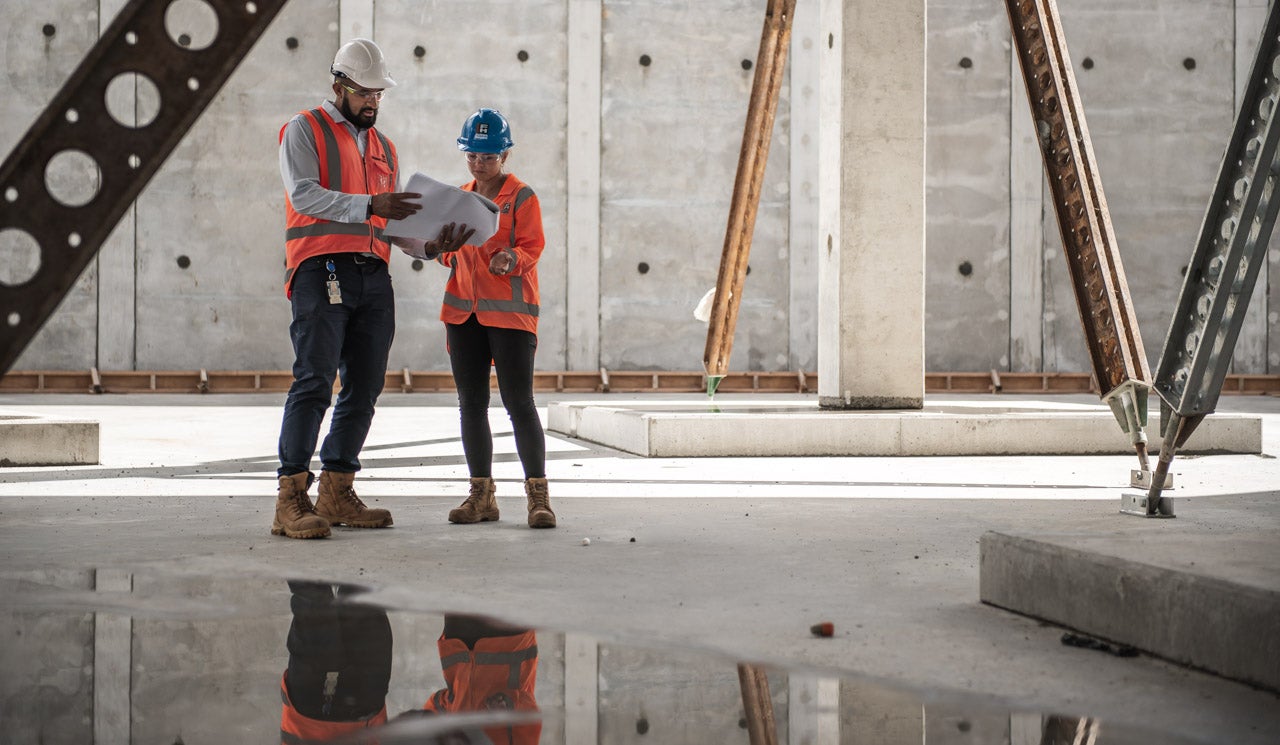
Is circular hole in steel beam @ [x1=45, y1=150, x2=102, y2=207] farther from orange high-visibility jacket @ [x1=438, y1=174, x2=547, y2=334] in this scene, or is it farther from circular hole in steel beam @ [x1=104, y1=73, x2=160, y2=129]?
orange high-visibility jacket @ [x1=438, y1=174, x2=547, y2=334]

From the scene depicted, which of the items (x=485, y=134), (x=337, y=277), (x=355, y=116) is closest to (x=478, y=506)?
(x=337, y=277)

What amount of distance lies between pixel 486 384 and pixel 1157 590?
3532 mm

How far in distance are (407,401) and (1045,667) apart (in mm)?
15382

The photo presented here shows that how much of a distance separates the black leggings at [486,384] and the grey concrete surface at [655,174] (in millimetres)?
15387

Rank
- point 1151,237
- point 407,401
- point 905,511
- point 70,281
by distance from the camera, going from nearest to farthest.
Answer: point 70,281 → point 905,511 → point 407,401 → point 1151,237

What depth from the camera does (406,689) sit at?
2.93 meters

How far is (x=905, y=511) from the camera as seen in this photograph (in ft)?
21.3

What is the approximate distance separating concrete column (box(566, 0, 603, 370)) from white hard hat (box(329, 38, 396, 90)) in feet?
51.8

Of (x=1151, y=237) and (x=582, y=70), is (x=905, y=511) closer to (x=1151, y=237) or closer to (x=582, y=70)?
(x=582, y=70)

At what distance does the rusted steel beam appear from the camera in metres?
11.9

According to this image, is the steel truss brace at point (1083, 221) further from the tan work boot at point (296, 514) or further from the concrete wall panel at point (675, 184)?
the concrete wall panel at point (675, 184)

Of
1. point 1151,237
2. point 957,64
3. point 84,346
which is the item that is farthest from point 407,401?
point 1151,237

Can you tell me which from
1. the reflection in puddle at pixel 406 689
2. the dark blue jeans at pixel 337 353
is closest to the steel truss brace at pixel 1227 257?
the reflection in puddle at pixel 406 689

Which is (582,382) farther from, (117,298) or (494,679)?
(494,679)
